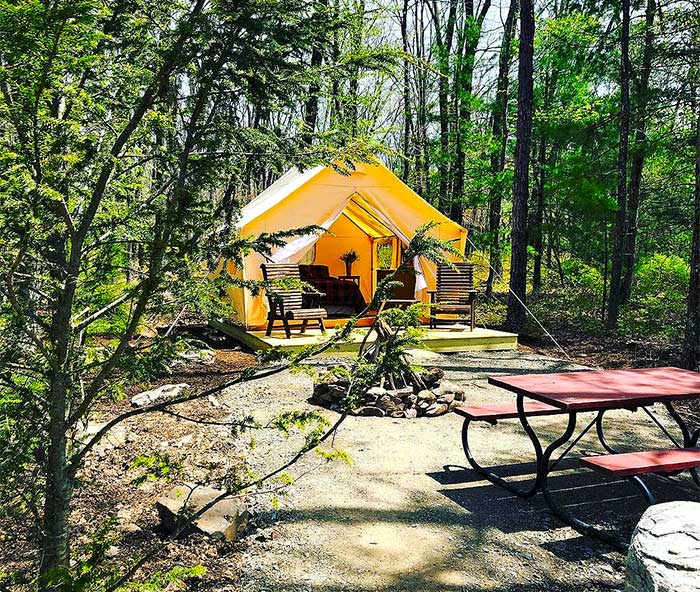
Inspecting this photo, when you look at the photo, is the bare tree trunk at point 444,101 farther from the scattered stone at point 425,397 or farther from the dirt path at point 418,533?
the dirt path at point 418,533

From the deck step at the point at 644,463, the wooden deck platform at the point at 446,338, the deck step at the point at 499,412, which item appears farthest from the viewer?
the wooden deck platform at the point at 446,338

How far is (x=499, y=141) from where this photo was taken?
17219 millimetres

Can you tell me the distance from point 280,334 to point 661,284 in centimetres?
992

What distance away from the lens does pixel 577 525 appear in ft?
11.9

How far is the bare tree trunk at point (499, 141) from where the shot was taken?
16250mm

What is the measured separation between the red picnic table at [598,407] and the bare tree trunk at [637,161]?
278 inches

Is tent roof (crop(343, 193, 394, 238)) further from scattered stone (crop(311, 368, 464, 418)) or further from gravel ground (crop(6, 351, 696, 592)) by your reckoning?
gravel ground (crop(6, 351, 696, 592))

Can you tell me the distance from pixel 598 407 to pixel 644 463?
43 cm

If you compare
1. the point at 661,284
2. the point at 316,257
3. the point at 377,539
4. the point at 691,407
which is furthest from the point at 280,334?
the point at 661,284

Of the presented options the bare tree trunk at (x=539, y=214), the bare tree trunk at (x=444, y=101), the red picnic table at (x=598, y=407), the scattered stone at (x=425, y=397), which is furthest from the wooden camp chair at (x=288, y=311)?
the bare tree trunk at (x=444, y=101)

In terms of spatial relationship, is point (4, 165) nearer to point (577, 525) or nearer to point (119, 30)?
point (119, 30)

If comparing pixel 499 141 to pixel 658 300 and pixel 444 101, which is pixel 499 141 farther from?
pixel 658 300

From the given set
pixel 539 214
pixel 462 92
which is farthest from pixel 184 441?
pixel 462 92

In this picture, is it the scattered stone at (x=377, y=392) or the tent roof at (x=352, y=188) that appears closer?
the scattered stone at (x=377, y=392)
